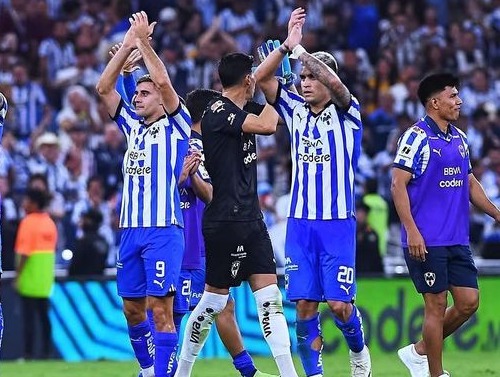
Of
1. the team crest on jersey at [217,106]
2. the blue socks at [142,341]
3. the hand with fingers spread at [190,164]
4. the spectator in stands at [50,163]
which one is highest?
the team crest on jersey at [217,106]

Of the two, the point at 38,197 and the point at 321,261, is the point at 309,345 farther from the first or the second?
the point at 38,197

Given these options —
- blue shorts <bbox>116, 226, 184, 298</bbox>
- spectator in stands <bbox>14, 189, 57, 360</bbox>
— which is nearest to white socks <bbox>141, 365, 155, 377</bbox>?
blue shorts <bbox>116, 226, 184, 298</bbox>

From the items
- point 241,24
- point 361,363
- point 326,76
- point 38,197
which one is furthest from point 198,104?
point 241,24

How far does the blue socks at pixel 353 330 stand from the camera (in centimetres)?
1265

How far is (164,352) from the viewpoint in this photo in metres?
12.3

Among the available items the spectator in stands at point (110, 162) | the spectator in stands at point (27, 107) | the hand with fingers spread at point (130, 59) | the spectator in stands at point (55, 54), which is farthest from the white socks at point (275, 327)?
the spectator in stands at point (55, 54)

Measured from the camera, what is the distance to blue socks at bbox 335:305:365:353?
498 inches

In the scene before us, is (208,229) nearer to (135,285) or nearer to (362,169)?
(135,285)

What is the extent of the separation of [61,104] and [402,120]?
556 cm

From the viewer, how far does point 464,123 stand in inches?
946

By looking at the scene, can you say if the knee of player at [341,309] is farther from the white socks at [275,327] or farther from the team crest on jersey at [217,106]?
the team crest on jersey at [217,106]

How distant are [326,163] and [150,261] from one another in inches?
68.5

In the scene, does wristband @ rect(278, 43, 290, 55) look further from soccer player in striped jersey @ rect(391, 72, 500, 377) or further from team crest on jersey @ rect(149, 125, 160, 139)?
soccer player in striped jersey @ rect(391, 72, 500, 377)

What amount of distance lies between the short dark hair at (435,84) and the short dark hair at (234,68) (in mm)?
1711
